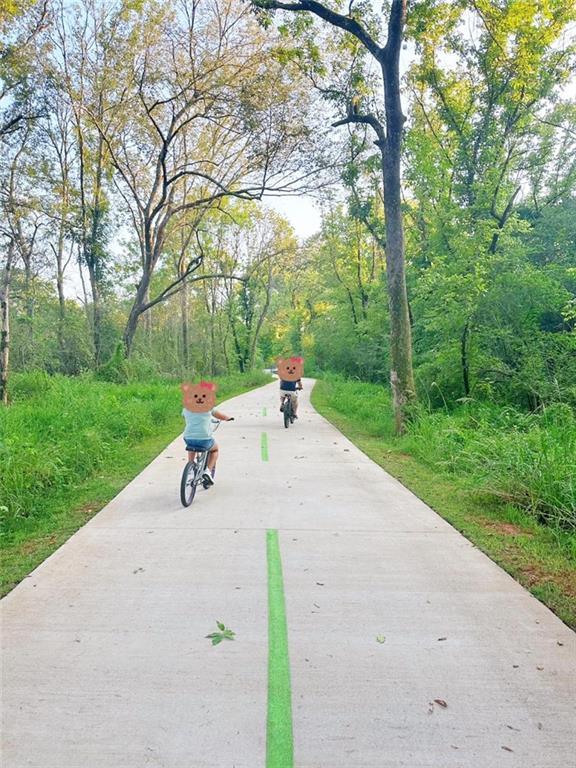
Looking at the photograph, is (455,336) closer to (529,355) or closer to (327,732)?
(529,355)

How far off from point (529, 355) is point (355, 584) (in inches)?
349

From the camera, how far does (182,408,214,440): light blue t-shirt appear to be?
230 inches

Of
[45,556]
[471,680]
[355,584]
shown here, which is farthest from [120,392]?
[471,680]

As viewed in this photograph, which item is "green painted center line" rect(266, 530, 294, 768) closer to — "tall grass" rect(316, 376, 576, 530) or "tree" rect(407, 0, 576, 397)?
"tall grass" rect(316, 376, 576, 530)

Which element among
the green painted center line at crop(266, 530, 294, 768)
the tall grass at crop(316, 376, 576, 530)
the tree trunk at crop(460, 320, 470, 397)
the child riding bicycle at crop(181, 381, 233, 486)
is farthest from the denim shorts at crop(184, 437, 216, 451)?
the tree trunk at crop(460, 320, 470, 397)

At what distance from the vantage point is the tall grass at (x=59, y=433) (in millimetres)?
5711

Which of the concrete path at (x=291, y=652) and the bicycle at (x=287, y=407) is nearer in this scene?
the concrete path at (x=291, y=652)

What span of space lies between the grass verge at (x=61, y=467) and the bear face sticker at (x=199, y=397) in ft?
5.13

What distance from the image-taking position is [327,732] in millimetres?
2186

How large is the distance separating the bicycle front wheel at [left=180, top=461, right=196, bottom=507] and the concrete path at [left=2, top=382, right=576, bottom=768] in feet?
1.36

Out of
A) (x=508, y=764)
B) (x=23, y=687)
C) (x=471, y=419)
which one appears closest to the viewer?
(x=508, y=764)

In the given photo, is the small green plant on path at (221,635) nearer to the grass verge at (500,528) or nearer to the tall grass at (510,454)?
the grass verge at (500,528)

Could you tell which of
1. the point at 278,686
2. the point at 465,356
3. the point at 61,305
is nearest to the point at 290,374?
the point at 465,356

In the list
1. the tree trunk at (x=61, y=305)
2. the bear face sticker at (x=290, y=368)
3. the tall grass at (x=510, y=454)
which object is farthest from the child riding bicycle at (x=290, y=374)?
the tree trunk at (x=61, y=305)
